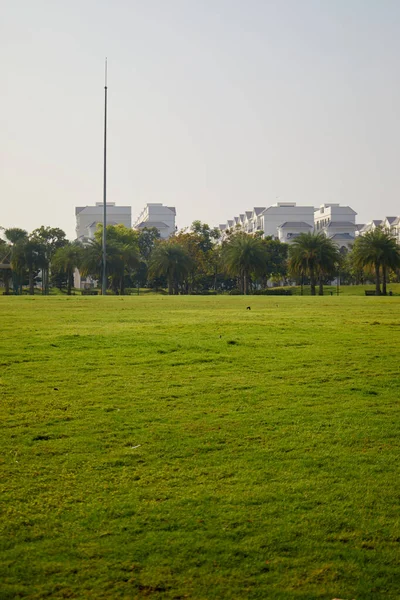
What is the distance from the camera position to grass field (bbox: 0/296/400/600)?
176 inches

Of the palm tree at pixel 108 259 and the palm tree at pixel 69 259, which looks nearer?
the palm tree at pixel 108 259

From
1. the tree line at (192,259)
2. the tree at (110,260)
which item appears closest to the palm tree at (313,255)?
the tree line at (192,259)

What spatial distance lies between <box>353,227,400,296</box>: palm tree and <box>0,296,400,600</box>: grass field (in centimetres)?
6930

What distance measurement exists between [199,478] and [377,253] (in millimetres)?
75216

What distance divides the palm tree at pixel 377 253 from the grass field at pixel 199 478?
6930cm

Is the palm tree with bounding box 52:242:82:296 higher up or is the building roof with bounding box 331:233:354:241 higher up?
the building roof with bounding box 331:233:354:241

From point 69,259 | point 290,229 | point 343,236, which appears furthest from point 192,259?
point 343,236

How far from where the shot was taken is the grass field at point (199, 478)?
4480mm

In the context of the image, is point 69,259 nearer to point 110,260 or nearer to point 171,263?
point 110,260

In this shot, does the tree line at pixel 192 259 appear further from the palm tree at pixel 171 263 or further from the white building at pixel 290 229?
the white building at pixel 290 229

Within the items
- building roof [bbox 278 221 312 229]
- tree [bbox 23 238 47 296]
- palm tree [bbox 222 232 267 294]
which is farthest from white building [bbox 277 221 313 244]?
tree [bbox 23 238 47 296]

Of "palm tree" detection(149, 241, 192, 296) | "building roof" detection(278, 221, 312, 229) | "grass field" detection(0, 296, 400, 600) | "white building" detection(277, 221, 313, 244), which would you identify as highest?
"building roof" detection(278, 221, 312, 229)

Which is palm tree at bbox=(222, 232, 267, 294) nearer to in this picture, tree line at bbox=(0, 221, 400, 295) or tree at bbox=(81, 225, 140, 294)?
tree line at bbox=(0, 221, 400, 295)

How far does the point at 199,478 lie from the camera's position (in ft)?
20.0
